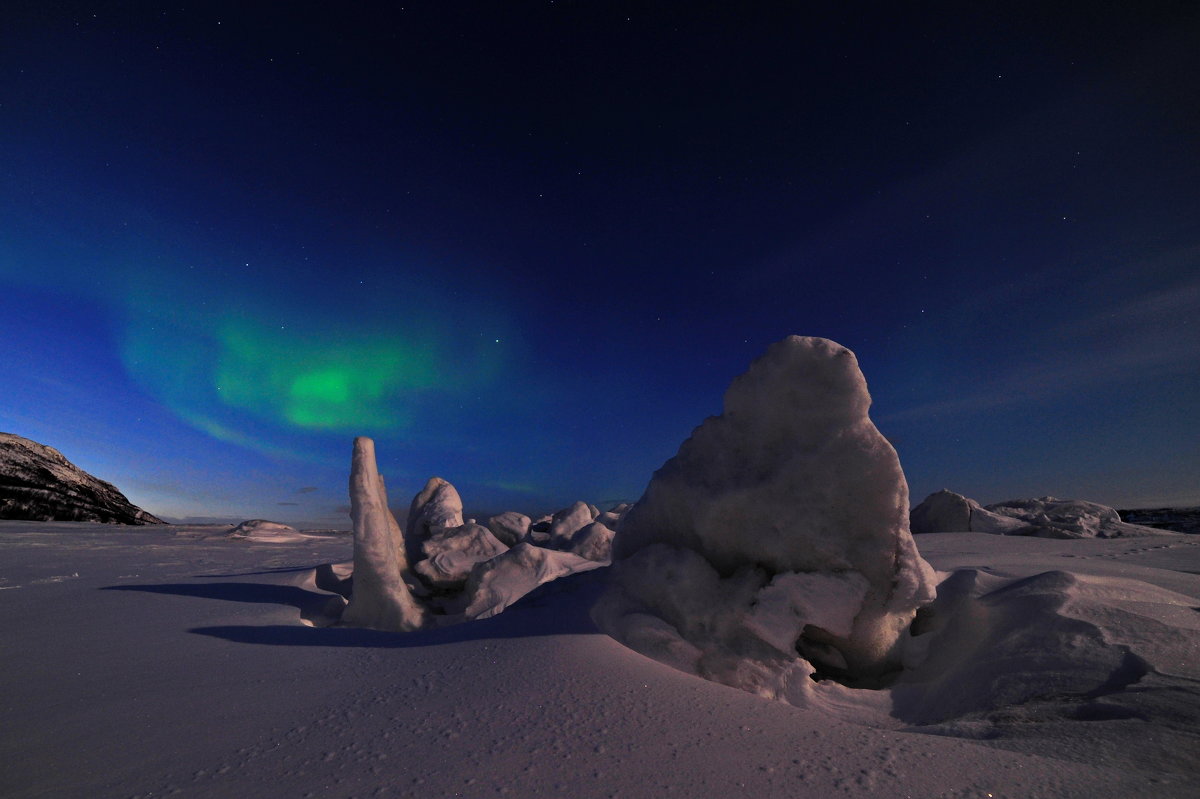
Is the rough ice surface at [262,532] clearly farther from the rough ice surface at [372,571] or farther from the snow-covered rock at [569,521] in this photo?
the rough ice surface at [372,571]

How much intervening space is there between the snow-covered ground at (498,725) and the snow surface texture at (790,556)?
14.3 inches

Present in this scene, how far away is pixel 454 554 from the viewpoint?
5.38 m

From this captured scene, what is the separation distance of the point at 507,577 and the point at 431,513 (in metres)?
2.40

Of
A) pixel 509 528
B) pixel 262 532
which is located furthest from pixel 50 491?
pixel 509 528

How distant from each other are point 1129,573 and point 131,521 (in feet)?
83.3

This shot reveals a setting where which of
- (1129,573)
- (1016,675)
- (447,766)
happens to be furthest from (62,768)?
(1129,573)

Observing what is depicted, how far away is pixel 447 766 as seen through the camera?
4.17 ft

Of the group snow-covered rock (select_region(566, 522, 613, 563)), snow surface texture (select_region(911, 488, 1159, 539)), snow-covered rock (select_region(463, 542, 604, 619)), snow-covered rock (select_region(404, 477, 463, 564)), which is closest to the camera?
snow-covered rock (select_region(463, 542, 604, 619))

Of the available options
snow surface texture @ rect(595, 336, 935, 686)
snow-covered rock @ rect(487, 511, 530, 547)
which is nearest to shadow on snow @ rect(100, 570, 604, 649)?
snow surface texture @ rect(595, 336, 935, 686)

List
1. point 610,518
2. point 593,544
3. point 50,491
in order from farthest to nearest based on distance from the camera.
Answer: point 50,491 → point 610,518 → point 593,544

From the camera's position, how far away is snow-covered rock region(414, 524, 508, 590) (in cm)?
509

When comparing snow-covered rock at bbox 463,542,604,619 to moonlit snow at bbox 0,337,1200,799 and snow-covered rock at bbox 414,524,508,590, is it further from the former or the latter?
snow-covered rock at bbox 414,524,508,590

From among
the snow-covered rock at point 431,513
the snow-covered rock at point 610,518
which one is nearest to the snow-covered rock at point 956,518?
the snow-covered rock at point 610,518

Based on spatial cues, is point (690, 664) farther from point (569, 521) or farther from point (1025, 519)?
point (1025, 519)
